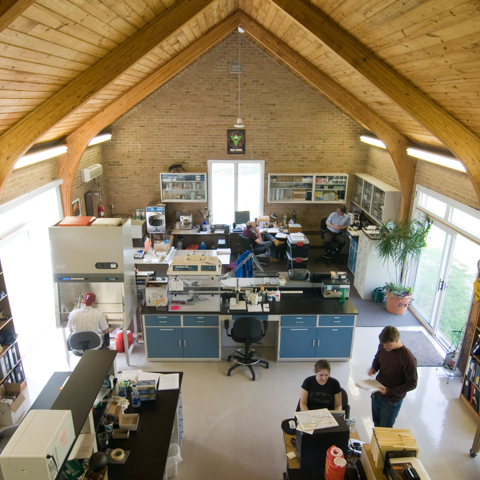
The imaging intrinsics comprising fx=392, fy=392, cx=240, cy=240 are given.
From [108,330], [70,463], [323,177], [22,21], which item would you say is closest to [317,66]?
[323,177]

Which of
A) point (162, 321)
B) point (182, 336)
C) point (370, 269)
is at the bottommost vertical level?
point (182, 336)

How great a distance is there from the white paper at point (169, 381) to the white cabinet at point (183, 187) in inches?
257

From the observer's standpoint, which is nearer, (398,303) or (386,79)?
(386,79)

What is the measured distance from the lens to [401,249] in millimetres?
7238

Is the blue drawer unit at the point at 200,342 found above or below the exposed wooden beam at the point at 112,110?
below

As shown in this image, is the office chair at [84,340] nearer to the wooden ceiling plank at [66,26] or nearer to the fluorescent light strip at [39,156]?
the fluorescent light strip at [39,156]

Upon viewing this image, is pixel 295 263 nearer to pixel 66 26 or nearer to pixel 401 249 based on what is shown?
pixel 401 249

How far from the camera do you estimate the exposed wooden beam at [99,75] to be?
471 centimetres

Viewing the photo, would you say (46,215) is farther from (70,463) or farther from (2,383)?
(70,463)

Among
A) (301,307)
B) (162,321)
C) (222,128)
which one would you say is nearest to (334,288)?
(301,307)

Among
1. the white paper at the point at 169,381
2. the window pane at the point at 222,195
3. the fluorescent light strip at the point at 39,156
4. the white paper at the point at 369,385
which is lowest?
the white paper at the point at 169,381

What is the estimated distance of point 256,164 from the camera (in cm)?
1046

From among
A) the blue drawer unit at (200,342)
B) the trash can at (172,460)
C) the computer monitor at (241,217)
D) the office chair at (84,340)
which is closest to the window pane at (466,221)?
the blue drawer unit at (200,342)

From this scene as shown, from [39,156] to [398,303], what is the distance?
6682 mm
